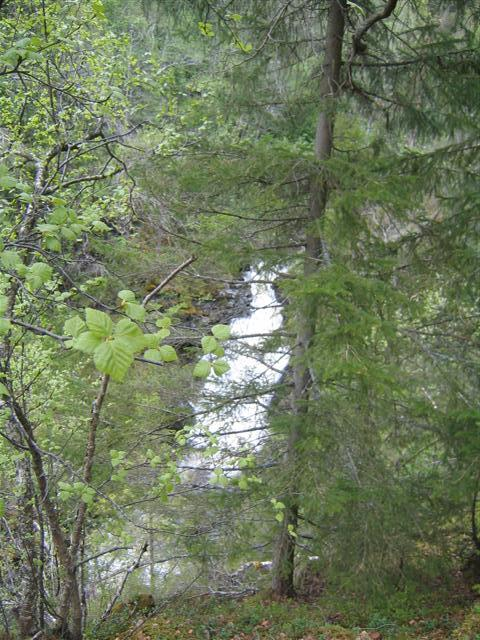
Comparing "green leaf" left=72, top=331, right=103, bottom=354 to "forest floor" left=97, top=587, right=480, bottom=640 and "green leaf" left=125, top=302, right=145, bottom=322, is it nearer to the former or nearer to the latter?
"green leaf" left=125, top=302, right=145, bottom=322

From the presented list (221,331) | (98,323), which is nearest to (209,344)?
(221,331)

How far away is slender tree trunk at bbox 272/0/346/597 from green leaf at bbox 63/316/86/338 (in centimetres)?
359

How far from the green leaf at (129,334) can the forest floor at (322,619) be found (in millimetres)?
4179

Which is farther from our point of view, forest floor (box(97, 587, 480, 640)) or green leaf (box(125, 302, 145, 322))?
forest floor (box(97, 587, 480, 640))

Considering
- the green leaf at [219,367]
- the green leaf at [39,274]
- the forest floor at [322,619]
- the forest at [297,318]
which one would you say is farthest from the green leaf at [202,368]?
the forest floor at [322,619]

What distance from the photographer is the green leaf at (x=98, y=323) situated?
1.45 metres

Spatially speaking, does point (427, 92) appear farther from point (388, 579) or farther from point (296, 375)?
point (388, 579)

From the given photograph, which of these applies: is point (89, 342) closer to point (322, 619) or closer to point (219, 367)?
point (219, 367)

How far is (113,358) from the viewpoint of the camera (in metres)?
1.43

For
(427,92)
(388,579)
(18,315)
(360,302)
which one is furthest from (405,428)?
(18,315)

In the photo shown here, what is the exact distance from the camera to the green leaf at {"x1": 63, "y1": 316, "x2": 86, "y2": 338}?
5.74 feet

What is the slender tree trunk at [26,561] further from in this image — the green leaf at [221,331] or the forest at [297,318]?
the green leaf at [221,331]

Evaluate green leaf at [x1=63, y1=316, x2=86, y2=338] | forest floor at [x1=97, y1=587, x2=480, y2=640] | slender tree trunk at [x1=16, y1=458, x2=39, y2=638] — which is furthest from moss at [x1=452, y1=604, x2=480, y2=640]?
green leaf at [x1=63, y1=316, x2=86, y2=338]

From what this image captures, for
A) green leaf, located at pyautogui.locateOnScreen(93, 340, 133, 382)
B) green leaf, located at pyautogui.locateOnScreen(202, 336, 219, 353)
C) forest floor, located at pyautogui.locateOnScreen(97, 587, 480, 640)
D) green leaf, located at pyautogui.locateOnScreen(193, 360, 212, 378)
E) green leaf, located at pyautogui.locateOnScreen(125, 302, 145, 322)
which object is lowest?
forest floor, located at pyautogui.locateOnScreen(97, 587, 480, 640)
